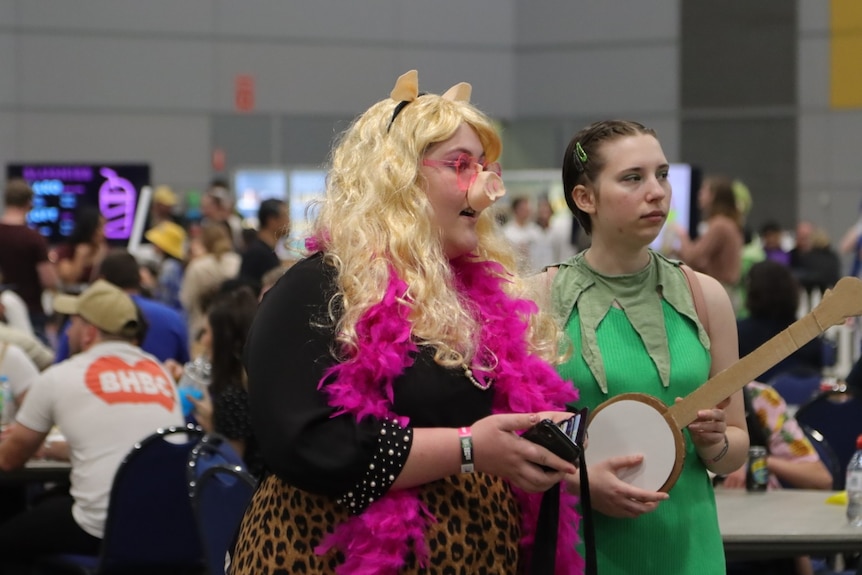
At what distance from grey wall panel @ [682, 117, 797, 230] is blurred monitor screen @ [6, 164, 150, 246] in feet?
27.9

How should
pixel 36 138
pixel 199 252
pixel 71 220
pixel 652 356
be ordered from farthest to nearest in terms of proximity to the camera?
pixel 36 138 → pixel 71 220 → pixel 199 252 → pixel 652 356

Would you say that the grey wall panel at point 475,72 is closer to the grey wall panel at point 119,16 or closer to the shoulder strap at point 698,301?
the grey wall panel at point 119,16

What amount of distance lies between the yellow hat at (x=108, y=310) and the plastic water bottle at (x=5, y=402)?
0.91m

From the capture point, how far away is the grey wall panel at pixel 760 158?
1678cm

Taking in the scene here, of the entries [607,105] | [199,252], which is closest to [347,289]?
[199,252]

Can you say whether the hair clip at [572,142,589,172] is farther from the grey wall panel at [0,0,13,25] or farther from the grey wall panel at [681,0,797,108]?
the grey wall panel at [681,0,797,108]

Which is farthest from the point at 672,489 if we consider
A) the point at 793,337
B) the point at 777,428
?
the point at 777,428

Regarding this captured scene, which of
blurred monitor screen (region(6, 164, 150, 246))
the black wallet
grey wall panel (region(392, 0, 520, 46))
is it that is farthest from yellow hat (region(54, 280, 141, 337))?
grey wall panel (region(392, 0, 520, 46))

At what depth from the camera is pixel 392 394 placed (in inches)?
85.9

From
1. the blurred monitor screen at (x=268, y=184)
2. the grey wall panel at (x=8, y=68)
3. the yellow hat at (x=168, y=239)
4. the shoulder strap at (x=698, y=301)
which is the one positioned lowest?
the shoulder strap at (x=698, y=301)

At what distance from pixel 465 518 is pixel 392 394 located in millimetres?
243

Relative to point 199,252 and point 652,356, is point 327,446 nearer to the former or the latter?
point 652,356

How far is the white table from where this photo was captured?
11.5 ft

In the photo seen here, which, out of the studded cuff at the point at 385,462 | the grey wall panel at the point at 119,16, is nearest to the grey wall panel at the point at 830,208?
the grey wall panel at the point at 119,16
